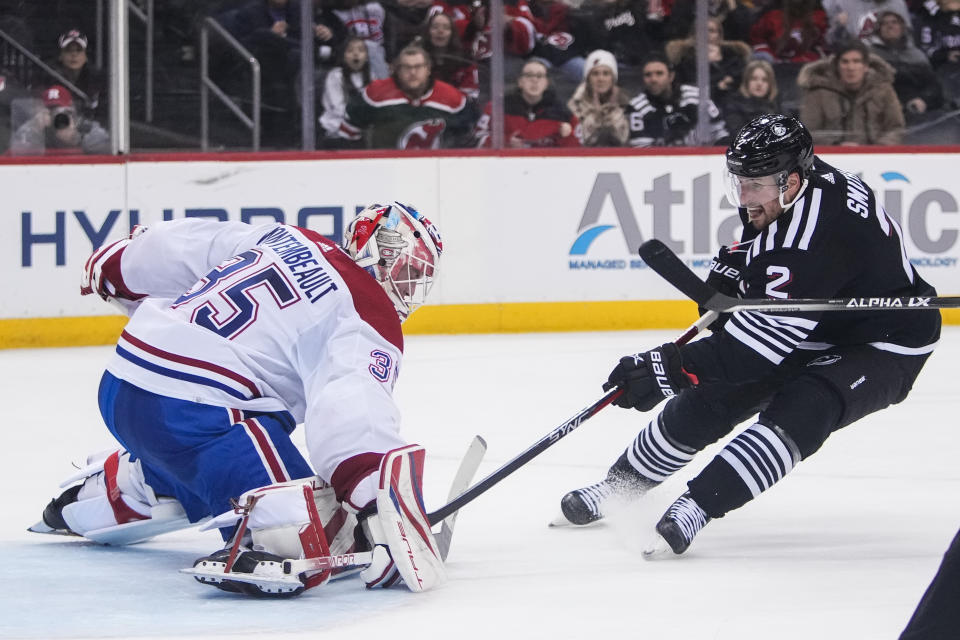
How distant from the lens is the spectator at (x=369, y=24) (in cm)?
658

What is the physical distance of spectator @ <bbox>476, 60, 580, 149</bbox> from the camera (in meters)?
6.64

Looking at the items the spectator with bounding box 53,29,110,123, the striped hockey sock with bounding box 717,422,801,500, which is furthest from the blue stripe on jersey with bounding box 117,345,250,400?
the spectator with bounding box 53,29,110,123

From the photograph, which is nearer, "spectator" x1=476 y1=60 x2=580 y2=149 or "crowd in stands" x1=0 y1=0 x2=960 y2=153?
"crowd in stands" x1=0 y1=0 x2=960 y2=153

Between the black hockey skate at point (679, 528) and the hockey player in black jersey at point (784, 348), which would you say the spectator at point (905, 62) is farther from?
the black hockey skate at point (679, 528)

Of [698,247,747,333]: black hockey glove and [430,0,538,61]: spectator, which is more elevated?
[430,0,538,61]: spectator

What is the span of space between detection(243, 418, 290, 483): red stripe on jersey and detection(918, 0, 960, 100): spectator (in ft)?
17.4

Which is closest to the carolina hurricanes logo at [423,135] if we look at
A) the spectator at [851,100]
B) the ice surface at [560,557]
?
the spectator at [851,100]

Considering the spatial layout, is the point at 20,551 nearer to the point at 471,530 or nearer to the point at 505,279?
the point at 471,530

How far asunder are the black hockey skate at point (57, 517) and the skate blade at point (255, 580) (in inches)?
24.4

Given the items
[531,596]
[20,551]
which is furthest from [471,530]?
[20,551]

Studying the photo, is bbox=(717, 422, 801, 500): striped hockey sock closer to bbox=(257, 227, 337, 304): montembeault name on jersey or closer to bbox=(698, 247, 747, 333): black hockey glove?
bbox=(698, 247, 747, 333): black hockey glove

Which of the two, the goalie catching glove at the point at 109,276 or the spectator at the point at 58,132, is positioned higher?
the spectator at the point at 58,132

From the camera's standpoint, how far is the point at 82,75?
6160 millimetres

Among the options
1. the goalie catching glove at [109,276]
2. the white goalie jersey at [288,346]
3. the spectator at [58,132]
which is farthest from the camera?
the spectator at [58,132]
